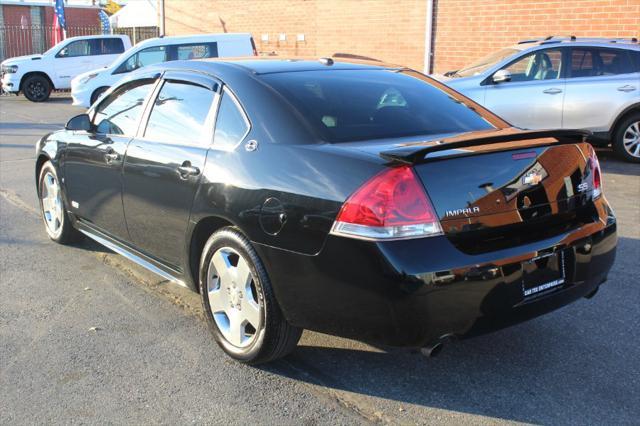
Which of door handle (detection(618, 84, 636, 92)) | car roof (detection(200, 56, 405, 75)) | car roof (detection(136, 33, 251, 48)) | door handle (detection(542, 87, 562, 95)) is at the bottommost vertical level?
door handle (detection(542, 87, 562, 95))

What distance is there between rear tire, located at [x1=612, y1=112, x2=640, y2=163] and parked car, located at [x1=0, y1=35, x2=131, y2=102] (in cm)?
1663

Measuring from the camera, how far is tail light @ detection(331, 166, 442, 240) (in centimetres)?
292

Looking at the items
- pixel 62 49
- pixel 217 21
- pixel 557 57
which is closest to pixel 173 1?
pixel 217 21

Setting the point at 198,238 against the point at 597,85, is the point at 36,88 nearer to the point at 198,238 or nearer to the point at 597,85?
the point at 597,85

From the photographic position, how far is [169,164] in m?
4.05

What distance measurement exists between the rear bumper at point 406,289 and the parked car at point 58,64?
2041 cm

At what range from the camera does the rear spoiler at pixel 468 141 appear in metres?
2.98

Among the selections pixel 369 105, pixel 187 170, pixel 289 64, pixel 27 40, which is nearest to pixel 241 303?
pixel 187 170

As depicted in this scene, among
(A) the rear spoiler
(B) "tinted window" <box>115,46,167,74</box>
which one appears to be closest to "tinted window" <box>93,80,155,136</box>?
(A) the rear spoiler

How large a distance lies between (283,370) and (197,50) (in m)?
13.7

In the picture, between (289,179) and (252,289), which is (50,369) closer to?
(252,289)

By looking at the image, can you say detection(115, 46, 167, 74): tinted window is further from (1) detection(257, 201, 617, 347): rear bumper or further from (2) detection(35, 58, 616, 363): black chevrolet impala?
(1) detection(257, 201, 617, 347): rear bumper

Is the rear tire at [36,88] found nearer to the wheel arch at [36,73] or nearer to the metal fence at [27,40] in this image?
the wheel arch at [36,73]

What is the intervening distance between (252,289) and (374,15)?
581 inches
